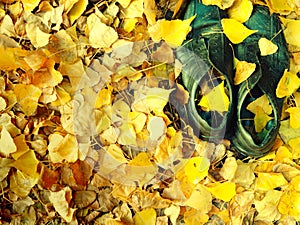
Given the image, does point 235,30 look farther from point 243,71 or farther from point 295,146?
point 295,146

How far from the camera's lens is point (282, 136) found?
1.00 m

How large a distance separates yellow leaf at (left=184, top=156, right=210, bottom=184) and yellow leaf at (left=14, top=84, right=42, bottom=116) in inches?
10.3

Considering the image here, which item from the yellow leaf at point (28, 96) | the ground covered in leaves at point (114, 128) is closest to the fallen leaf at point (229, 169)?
the ground covered in leaves at point (114, 128)

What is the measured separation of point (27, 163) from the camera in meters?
0.95

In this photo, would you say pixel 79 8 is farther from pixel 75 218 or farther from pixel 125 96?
pixel 75 218

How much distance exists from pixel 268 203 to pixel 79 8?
0.44 metres

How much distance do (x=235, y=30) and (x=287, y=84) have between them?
123 mm

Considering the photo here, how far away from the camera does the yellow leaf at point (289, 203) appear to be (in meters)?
0.99

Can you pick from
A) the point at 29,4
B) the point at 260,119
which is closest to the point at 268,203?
the point at 260,119

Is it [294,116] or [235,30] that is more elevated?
[235,30]

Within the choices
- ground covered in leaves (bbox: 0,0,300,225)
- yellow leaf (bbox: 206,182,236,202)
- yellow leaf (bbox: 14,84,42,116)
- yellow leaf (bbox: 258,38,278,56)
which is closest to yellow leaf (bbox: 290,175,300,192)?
ground covered in leaves (bbox: 0,0,300,225)

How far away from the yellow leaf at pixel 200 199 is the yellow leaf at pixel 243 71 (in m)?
0.18

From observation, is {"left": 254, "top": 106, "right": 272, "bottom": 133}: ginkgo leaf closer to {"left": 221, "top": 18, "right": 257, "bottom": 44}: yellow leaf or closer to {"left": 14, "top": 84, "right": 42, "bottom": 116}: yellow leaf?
{"left": 221, "top": 18, "right": 257, "bottom": 44}: yellow leaf

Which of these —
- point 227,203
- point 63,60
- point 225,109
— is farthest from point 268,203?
point 63,60
